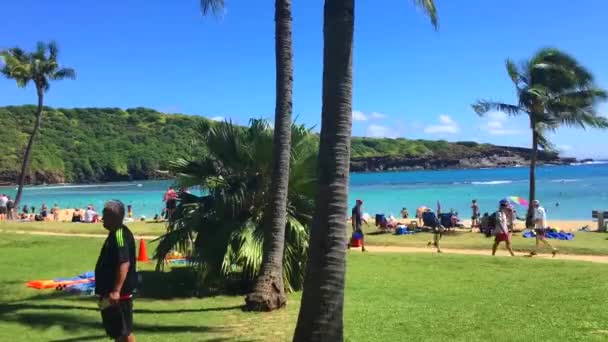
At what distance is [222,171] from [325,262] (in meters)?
6.04

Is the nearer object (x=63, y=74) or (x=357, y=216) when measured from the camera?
(x=357, y=216)

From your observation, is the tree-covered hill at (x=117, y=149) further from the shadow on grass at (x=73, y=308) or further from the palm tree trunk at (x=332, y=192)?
the palm tree trunk at (x=332, y=192)

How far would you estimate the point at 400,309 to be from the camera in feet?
27.2

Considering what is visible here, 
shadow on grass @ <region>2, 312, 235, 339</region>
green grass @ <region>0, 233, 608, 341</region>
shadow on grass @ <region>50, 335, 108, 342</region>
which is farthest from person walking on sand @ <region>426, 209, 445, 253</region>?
shadow on grass @ <region>50, 335, 108, 342</region>

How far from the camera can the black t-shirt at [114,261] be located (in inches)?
208

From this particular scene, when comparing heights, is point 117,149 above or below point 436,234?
above

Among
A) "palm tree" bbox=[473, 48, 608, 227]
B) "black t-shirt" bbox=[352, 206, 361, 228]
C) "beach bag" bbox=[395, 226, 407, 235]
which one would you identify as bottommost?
"beach bag" bbox=[395, 226, 407, 235]

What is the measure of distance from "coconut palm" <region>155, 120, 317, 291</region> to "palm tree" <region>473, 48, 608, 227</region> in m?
17.1

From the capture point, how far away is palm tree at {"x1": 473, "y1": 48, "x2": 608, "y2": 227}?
998 inches

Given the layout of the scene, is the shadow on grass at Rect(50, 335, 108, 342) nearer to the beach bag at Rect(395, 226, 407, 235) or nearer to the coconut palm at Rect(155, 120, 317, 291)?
the coconut palm at Rect(155, 120, 317, 291)

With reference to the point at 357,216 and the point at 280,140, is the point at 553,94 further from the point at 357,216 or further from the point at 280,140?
the point at 280,140

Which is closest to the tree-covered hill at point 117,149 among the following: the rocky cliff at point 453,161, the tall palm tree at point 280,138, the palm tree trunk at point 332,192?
the rocky cliff at point 453,161

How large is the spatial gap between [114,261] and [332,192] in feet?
6.47

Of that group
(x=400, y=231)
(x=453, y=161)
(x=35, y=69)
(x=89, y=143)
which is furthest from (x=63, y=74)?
(x=453, y=161)
